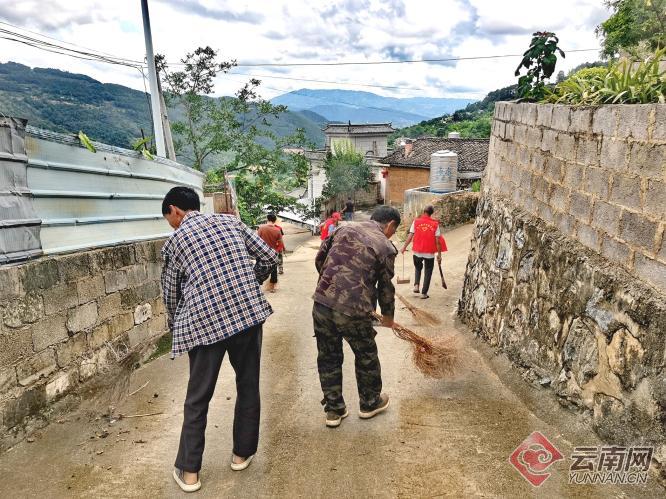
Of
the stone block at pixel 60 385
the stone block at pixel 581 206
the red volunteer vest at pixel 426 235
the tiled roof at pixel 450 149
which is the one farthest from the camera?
the tiled roof at pixel 450 149

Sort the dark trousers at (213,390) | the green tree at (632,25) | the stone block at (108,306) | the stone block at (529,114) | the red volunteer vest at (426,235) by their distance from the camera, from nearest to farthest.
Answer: the dark trousers at (213,390) → the stone block at (108,306) → the stone block at (529,114) → the red volunteer vest at (426,235) → the green tree at (632,25)

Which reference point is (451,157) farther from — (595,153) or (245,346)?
(245,346)

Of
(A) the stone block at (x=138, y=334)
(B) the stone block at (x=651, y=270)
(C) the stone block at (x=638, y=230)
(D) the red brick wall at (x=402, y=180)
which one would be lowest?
(D) the red brick wall at (x=402, y=180)

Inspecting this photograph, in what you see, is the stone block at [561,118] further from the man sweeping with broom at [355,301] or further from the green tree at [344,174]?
the green tree at [344,174]

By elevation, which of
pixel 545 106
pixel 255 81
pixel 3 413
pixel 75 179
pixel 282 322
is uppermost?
pixel 255 81

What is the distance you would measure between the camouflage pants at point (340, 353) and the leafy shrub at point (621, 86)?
2.32m

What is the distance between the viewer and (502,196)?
18.4 ft

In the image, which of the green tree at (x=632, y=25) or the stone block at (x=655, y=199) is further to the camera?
the green tree at (x=632, y=25)

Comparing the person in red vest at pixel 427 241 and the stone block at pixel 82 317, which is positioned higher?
the stone block at pixel 82 317

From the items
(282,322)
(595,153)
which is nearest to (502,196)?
(595,153)

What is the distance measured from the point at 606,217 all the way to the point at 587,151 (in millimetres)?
578

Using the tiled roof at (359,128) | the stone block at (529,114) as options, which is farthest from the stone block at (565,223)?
the tiled roof at (359,128)

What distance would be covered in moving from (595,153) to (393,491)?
8.51ft

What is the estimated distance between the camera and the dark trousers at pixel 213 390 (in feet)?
9.07
